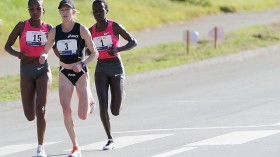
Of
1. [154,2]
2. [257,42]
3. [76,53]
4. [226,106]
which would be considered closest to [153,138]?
[76,53]

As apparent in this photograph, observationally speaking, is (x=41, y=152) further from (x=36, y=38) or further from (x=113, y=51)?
(x=113, y=51)

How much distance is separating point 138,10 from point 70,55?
24.3 m

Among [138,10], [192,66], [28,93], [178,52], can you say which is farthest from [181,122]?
[138,10]

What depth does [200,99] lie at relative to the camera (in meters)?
18.0

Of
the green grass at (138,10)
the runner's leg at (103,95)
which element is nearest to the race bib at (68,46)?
the runner's leg at (103,95)

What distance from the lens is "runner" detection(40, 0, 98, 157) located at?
11.0m

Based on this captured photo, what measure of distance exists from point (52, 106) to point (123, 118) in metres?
2.68

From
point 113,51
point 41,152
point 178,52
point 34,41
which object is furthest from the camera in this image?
point 178,52

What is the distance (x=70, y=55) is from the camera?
36.2 ft

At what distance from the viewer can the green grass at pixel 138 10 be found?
29.0m

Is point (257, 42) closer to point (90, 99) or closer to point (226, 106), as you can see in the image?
point (226, 106)

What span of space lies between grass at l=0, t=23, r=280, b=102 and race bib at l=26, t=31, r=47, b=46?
647 centimetres

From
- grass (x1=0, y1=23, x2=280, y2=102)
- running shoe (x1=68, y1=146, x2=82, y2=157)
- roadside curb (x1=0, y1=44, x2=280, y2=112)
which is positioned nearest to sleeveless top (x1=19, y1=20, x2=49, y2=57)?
running shoe (x1=68, y1=146, x2=82, y2=157)

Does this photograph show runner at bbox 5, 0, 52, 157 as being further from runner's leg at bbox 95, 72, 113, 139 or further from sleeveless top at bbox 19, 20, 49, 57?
runner's leg at bbox 95, 72, 113, 139
